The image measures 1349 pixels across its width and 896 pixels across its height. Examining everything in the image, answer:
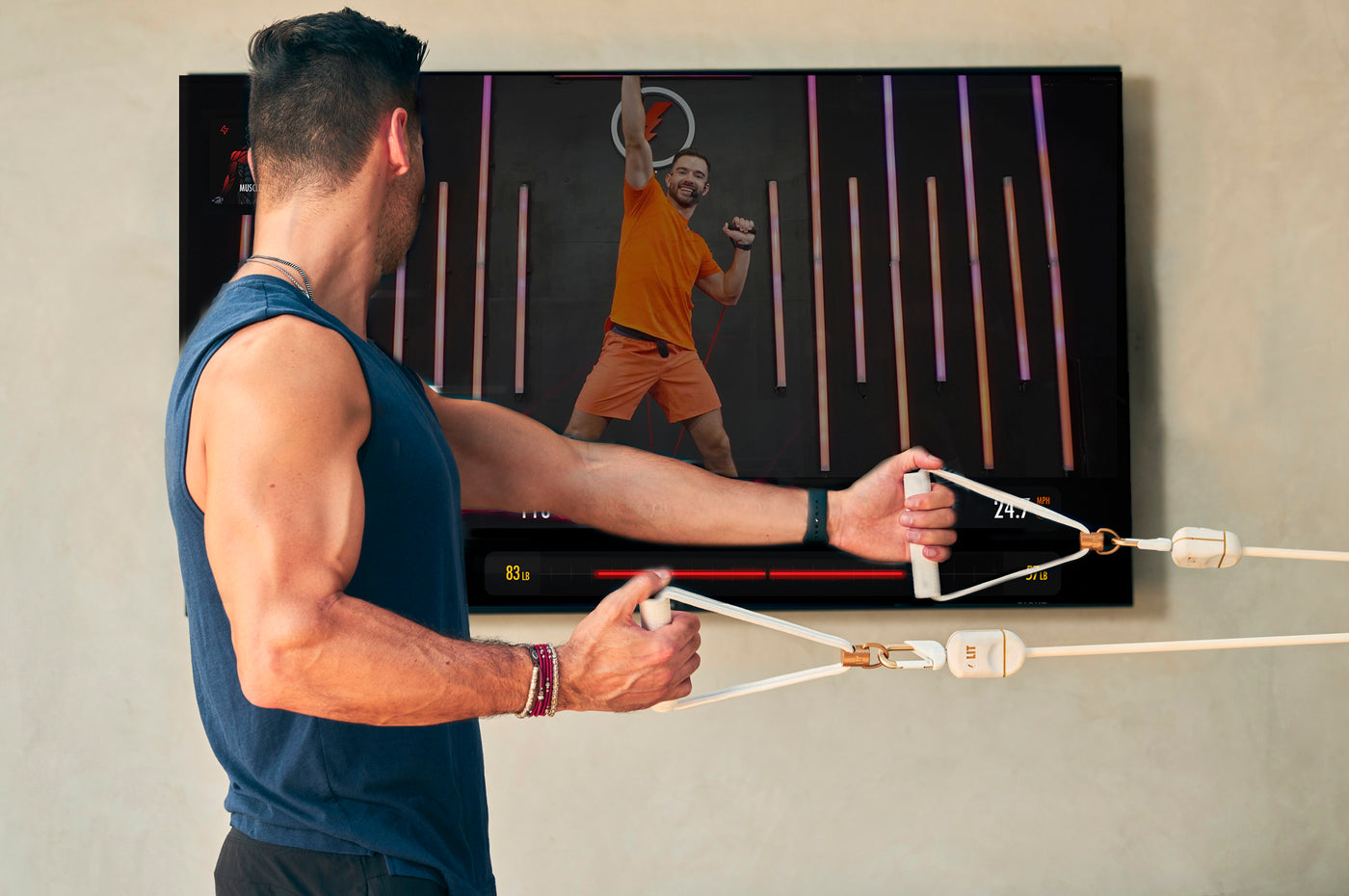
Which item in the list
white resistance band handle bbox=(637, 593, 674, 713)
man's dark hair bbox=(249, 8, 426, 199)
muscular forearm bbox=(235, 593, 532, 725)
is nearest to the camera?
muscular forearm bbox=(235, 593, 532, 725)

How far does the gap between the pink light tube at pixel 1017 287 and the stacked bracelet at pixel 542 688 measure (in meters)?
1.35

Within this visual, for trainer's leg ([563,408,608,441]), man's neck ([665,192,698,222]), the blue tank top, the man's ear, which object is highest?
man's neck ([665,192,698,222])

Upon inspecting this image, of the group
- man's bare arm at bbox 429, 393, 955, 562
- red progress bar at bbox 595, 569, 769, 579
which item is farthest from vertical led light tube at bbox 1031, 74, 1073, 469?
man's bare arm at bbox 429, 393, 955, 562

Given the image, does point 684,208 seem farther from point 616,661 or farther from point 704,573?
point 616,661

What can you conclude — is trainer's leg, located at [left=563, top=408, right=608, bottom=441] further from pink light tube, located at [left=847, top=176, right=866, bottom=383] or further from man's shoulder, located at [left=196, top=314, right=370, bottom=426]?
man's shoulder, located at [left=196, top=314, right=370, bottom=426]

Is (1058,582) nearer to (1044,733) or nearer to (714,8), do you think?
(1044,733)

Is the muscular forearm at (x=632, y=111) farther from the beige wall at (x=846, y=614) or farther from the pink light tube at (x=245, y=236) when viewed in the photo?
the pink light tube at (x=245, y=236)

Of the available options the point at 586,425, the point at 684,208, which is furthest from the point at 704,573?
the point at 684,208

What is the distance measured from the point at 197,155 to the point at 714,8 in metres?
1.06

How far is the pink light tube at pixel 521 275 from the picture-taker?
192 cm

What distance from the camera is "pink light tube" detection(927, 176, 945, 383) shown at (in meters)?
1.93

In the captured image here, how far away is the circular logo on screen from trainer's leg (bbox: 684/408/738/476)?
0.51 meters

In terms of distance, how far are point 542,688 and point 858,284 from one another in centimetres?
127

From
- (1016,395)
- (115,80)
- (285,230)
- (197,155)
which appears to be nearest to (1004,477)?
(1016,395)
